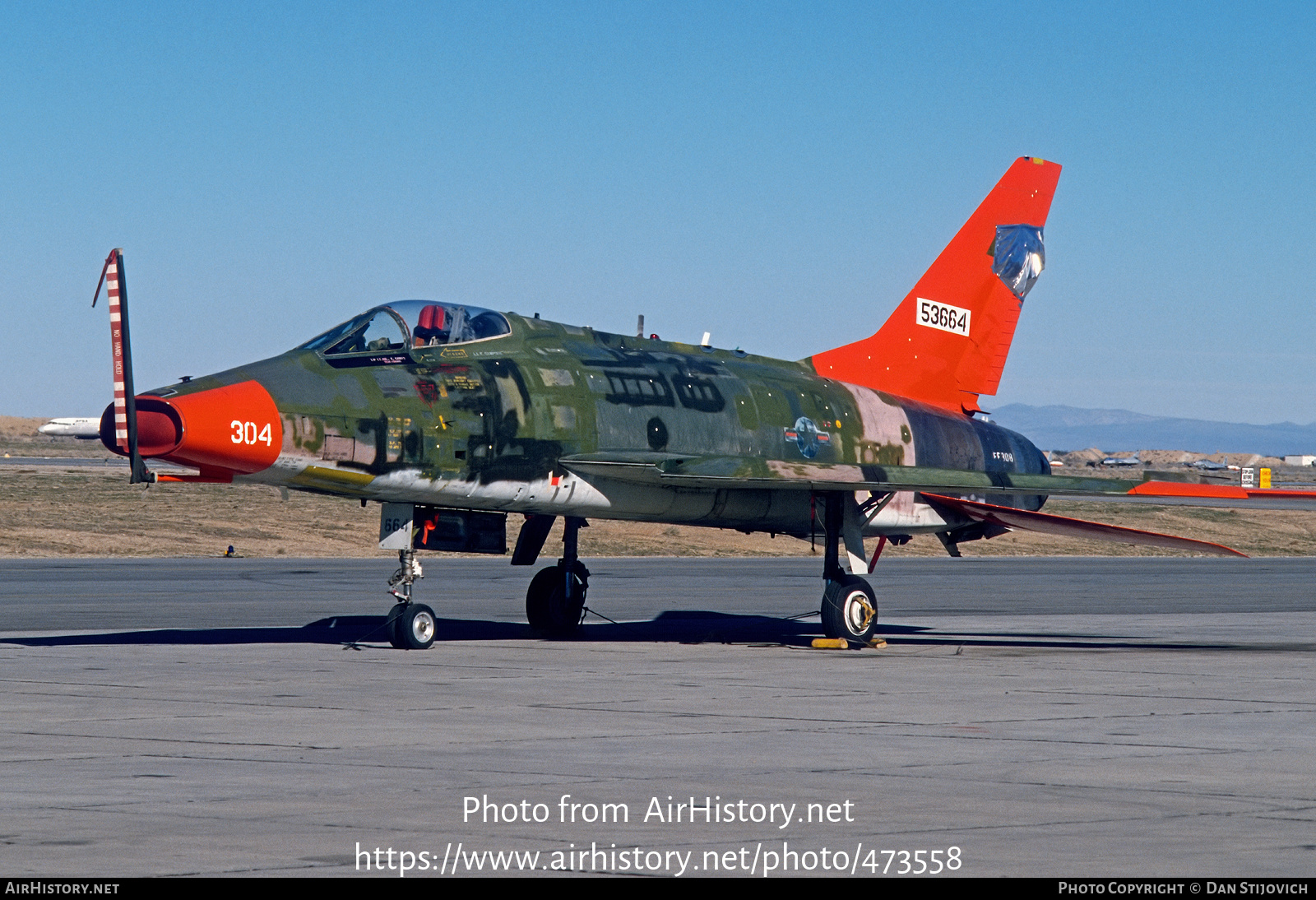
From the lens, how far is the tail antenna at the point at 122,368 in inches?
601

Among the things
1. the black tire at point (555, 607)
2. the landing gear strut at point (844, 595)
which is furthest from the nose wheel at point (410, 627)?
the landing gear strut at point (844, 595)

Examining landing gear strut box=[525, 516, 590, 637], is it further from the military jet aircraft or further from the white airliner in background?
the white airliner in background

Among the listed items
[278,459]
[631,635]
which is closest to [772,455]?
[631,635]

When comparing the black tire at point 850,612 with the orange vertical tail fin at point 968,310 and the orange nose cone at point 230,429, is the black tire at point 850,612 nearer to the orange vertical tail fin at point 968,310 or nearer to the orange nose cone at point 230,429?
the orange vertical tail fin at point 968,310

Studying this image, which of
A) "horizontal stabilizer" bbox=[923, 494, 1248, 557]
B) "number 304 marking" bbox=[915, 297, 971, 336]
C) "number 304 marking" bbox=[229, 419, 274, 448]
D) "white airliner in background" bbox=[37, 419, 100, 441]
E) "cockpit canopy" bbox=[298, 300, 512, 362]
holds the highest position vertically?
"white airliner in background" bbox=[37, 419, 100, 441]

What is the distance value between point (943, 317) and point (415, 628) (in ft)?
34.4

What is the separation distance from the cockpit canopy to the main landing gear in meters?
2.22

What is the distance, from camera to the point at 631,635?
21.5m

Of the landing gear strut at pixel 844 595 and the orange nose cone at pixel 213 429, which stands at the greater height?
the orange nose cone at pixel 213 429

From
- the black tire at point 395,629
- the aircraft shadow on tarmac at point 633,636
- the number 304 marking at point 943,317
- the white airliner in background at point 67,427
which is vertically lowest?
the aircraft shadow on tarmac at point 633,636

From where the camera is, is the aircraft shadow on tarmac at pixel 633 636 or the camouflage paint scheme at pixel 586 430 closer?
the camouflage paint scheme at pixel 586 430

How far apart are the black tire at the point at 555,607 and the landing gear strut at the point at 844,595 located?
3185mm

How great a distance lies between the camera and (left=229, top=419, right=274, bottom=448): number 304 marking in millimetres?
15680

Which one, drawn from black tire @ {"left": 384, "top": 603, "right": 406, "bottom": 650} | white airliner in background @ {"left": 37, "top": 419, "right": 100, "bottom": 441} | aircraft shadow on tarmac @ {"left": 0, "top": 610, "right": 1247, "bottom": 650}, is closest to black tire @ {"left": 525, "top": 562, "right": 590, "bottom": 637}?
aircraft shadow on tarmac @ {"left": 0, "top": 610, "right": 1247, "bottom": 650}
